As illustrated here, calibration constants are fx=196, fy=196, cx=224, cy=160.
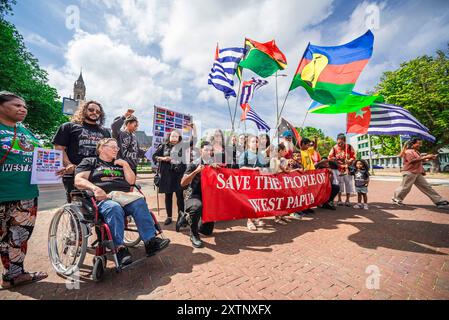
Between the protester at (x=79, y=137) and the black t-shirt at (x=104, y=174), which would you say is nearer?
the black t-shirt at (x=104, y=174)

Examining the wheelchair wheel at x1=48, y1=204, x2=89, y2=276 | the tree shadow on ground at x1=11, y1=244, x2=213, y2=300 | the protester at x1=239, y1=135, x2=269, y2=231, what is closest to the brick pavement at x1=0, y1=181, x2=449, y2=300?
the tree shadow on ground at x1=11, y1=244, x2=213, y2=300

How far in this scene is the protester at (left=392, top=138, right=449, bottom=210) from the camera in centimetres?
598

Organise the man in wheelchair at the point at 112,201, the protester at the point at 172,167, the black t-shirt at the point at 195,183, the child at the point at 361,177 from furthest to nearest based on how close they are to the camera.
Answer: the child at the point at 361,177, the protester at the point at 172,167, the black t-shirt at the point at 195,183, the man in wheelchair at the point at 112,201

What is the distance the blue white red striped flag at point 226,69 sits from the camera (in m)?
7.38

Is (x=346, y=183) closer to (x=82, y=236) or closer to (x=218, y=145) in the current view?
(x=218, y=145)

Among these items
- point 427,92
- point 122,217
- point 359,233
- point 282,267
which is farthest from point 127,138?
point 427,92

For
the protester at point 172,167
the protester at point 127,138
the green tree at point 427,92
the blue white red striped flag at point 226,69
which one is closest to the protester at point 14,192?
the protester at point 127,138

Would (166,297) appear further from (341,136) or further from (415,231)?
(341,136)

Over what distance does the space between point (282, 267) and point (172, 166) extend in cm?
300

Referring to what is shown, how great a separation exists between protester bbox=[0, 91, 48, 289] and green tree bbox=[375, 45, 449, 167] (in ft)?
97.6

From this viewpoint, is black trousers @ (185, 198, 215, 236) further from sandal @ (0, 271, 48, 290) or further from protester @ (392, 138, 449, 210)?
protester @ (392, 138, 449, 210)

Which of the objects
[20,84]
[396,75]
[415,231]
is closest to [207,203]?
[415,231]

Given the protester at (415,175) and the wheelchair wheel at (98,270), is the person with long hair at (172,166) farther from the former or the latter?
the protester at (415,175)
